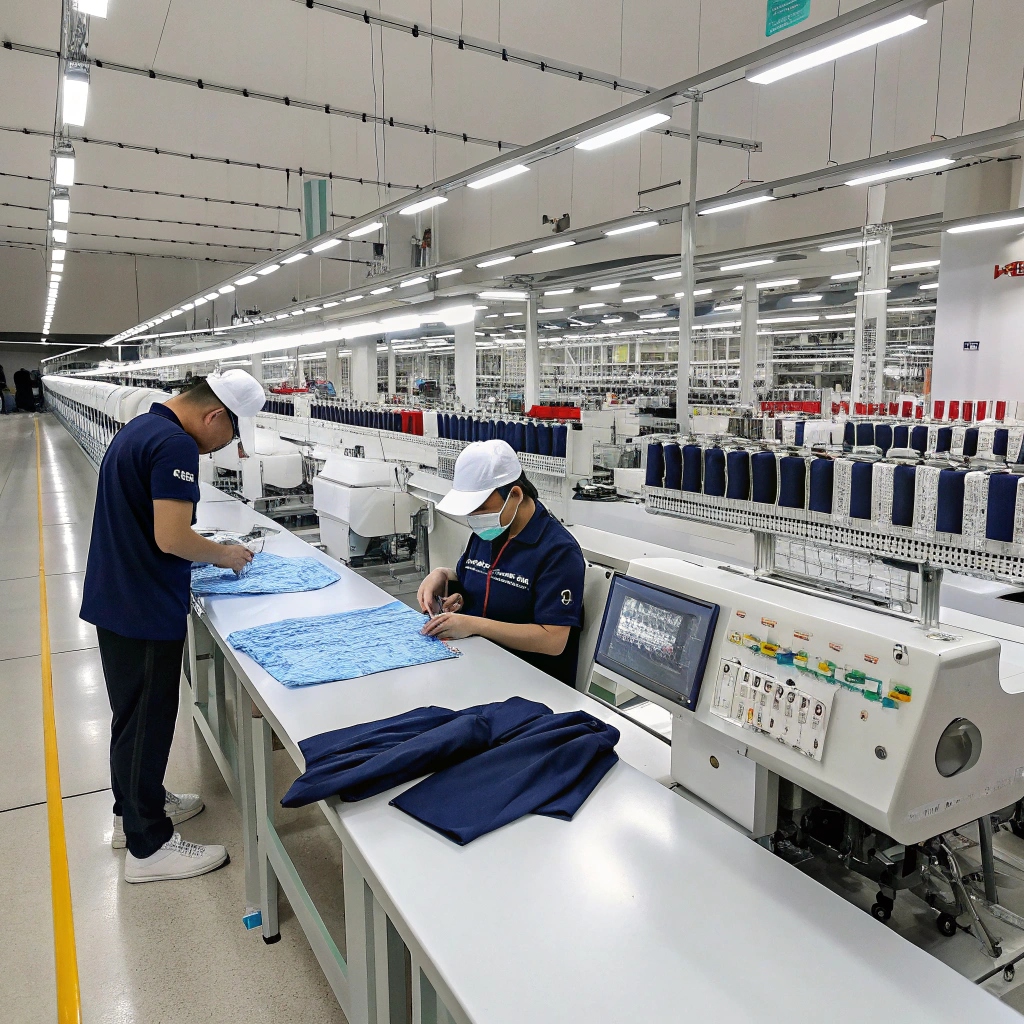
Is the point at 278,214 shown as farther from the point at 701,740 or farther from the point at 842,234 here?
the point at 701,740

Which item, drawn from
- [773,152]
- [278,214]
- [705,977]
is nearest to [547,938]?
[705,977]

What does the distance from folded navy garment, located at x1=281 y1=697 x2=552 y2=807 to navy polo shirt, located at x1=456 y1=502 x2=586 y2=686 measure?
0.54 m

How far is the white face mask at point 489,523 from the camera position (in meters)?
2.16

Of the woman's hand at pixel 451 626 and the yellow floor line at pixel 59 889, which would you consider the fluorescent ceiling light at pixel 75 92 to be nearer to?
the yellow floor line at pixel 59 889

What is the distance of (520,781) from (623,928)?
33 centimetres

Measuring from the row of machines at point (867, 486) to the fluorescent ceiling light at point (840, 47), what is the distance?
4.19 ft

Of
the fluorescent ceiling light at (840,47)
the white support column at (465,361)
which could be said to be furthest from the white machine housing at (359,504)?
the white support column at (465,361)

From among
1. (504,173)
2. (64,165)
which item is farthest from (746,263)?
(64,165)

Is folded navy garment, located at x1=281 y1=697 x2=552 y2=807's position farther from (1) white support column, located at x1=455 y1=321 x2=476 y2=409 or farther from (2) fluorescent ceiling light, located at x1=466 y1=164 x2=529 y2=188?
(1) white support column, located at x1=455 y1=321 x2=476 y2=409

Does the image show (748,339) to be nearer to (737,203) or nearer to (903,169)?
(737,203)

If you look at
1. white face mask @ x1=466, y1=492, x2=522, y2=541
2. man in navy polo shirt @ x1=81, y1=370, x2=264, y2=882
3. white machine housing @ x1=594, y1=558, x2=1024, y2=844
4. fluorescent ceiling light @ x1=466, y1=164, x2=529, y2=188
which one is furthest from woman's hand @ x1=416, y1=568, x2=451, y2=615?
fluorescent ceiling light @ x1=466, y1=164, x2=529, y2=188

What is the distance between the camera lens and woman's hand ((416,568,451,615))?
2418mm

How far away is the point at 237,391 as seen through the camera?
2312 millimetres

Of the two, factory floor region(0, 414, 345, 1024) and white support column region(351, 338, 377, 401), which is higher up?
white support column region(351, 338, 377, 401)
